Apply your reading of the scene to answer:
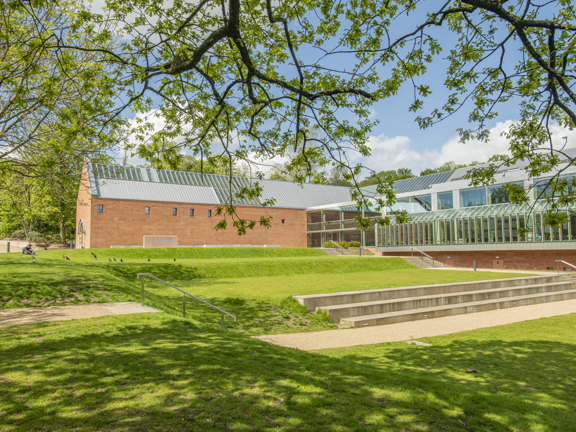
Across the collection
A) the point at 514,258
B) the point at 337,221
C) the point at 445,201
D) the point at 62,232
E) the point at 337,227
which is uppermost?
the point at 445,201

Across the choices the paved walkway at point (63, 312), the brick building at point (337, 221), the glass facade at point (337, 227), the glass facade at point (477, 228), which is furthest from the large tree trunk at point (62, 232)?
the paved walkway at point (63, 312)

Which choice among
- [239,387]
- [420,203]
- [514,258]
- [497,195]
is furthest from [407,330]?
[420,203]

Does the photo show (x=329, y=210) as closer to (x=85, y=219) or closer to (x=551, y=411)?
(x=85, y=219)

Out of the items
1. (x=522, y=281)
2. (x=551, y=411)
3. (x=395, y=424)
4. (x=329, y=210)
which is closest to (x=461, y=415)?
(x=395, y=424)

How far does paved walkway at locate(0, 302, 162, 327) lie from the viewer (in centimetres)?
827

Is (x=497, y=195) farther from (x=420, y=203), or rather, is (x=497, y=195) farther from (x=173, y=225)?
(x=173, y=225)

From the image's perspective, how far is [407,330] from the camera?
11195mm

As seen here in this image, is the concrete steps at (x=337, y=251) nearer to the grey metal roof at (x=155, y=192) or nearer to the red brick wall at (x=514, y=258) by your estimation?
the red brick wall at (x=514, y=258)

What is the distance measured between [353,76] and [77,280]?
10159 millimetres

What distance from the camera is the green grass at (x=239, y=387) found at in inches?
147

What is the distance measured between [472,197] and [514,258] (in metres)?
6.41

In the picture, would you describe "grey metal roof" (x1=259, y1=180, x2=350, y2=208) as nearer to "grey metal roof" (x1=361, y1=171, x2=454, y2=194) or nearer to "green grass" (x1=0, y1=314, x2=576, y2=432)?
"grey metal roof" (x1=361, y1=171, x2=454, y2=194)

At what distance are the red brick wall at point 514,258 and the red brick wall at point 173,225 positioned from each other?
16079 millimetres

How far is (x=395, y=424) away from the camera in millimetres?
3768
